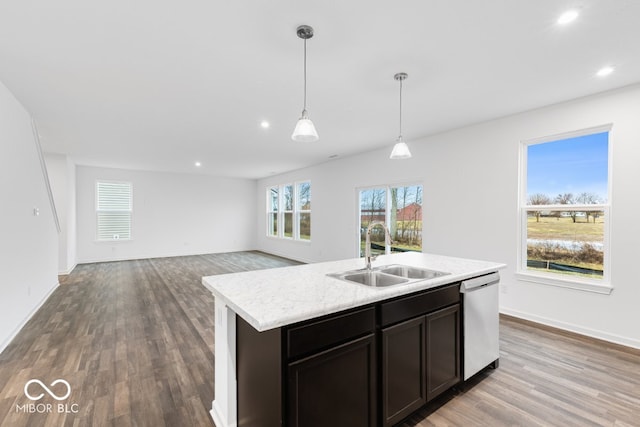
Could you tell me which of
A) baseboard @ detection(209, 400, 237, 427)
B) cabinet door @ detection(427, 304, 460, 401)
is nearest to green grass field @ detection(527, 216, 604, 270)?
cabinet door @ detection(427, 304, 460, 401)

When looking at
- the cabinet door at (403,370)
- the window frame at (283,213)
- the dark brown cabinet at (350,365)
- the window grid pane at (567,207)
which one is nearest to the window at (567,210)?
the window grid pane at (567,207)

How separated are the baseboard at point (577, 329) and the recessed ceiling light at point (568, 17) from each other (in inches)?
121

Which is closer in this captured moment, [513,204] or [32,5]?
[32,5]

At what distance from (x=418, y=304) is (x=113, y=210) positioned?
878 cm

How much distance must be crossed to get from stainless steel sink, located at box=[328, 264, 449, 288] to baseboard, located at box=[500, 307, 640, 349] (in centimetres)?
224

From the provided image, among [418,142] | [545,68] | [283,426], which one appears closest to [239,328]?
[283,426]

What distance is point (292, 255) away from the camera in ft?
27.0

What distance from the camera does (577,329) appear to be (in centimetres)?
315

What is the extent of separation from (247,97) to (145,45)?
1110 mm

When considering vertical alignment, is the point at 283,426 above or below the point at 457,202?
below

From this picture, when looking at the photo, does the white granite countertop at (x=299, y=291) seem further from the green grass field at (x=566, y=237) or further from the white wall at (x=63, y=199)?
the white wall at (x=63, y=199)

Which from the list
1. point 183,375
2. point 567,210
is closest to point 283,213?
point 183,375

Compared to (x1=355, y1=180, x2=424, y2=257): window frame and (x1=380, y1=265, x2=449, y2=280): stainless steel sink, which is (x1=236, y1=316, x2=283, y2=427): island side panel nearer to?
(x1=380, y1=265, x2=449, y2=280): stainless steel sink

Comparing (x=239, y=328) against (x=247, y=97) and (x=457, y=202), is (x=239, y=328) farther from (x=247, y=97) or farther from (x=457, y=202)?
(x=457, y=202)
